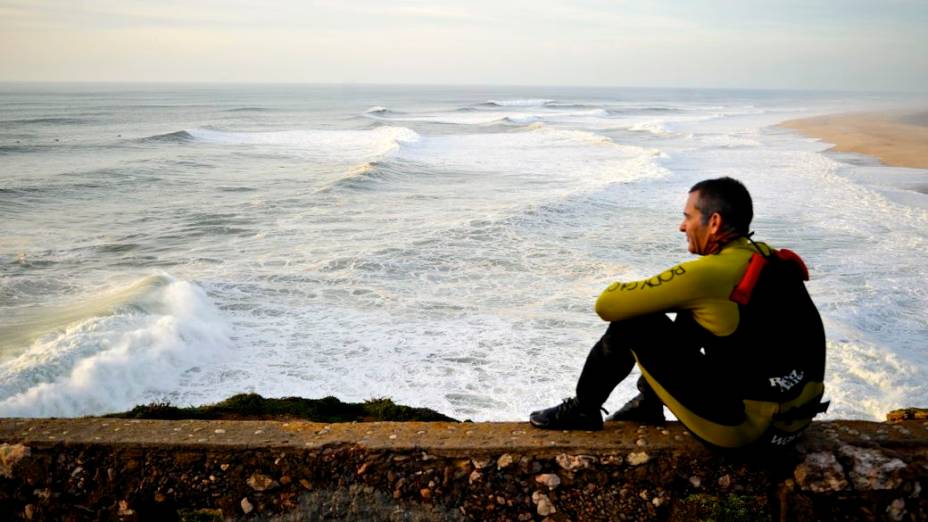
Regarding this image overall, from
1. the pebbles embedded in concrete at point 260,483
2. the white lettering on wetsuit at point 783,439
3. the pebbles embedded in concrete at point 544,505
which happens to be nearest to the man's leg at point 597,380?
the pebbles embedded in concrete at point 544,505

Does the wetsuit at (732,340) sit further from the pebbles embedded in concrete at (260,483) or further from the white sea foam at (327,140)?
the white sea foam at (327,140)

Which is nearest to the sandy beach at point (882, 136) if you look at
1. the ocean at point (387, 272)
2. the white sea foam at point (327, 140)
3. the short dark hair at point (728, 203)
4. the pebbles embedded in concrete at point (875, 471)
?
the ocean at point (387, 272)

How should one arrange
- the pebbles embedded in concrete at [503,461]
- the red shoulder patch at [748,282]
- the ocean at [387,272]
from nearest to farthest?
the red shoulder patch at [748,282] < the pebbles embedded in concrete at [503,461] < the ocean at [387,272]

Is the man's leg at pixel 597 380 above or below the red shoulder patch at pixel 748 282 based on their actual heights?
below

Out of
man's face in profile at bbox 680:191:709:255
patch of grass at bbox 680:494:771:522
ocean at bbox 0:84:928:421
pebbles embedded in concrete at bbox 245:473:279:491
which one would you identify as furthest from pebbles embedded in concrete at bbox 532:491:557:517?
ocean at bbox 0:84:928:421

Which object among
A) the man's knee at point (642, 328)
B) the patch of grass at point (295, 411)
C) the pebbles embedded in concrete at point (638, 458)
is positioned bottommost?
the patch of grass at point (295, 411)

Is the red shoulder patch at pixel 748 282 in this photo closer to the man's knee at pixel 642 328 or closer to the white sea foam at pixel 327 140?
the man's knee at pixel 642 328

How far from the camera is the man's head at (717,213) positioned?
2771 millimetres

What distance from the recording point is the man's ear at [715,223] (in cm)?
278

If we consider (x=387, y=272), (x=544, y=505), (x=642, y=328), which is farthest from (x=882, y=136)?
(x=544, y=505)

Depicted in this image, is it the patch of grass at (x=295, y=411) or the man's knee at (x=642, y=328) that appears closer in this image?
the man's knee at (x=642, y=328)

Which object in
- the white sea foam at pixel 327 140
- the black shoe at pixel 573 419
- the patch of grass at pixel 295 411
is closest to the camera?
the black shoe at pixel 573 419

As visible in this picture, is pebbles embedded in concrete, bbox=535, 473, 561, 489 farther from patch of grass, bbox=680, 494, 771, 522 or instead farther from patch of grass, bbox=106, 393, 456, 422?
patch of grass, bbox=106, 393, 456, 422

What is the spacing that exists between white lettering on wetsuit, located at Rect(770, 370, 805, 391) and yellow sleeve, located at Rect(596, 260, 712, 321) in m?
0.44
